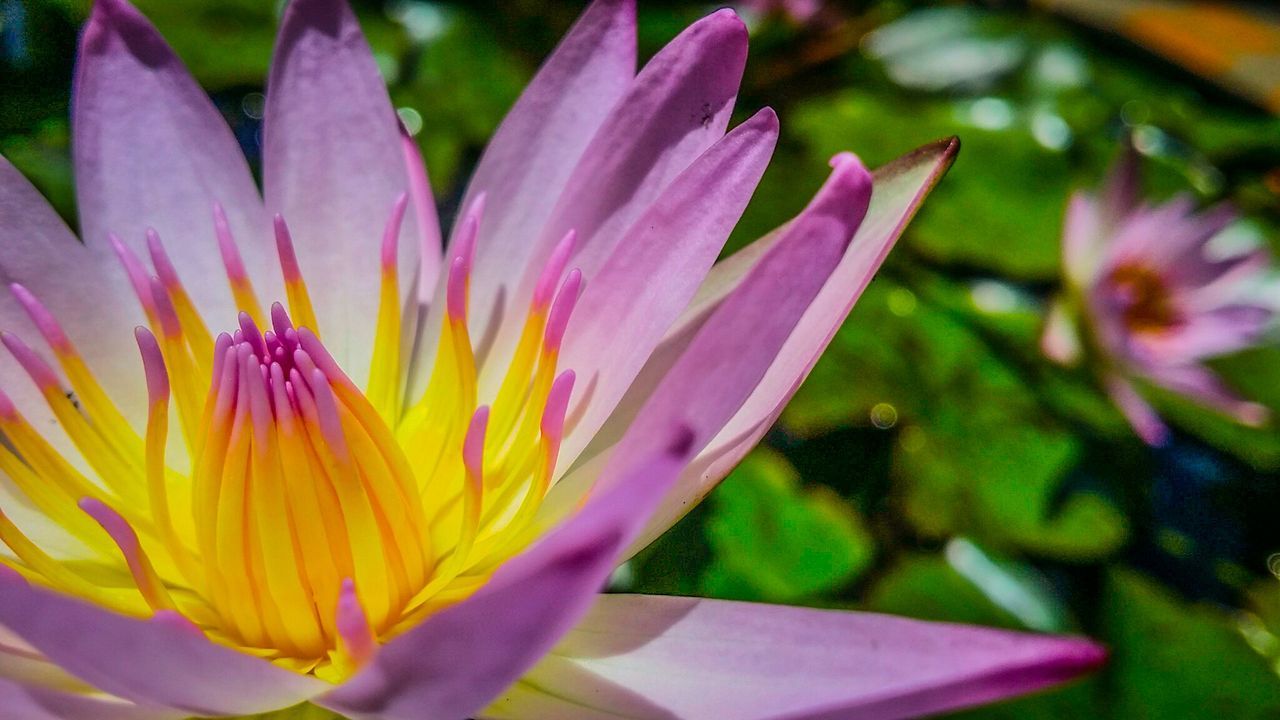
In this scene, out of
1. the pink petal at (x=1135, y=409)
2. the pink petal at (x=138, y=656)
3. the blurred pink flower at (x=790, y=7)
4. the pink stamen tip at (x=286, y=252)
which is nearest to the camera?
the pink petal at (x=138, y=656)

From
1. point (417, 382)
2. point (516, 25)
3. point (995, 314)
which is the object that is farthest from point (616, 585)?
point (516, 25)

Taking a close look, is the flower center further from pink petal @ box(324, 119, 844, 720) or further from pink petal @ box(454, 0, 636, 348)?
pink petal @ box(324, 119, 844, 720)

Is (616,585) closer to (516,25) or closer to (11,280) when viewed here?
(11,280)

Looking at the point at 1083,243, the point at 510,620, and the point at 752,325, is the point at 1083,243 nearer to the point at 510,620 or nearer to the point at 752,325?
the point at 752,325

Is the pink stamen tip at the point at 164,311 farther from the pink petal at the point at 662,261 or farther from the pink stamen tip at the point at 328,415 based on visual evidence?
the pink petal at the point at 662,261

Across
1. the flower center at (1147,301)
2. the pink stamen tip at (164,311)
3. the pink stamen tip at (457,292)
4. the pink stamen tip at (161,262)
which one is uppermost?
the pink stamen tip at (161,262)

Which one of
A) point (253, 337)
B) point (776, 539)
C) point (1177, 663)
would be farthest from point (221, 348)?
point (1177, 663)

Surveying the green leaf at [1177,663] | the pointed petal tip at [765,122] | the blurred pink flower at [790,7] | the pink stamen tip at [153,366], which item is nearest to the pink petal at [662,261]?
the pointed petal tip at [765,122]
